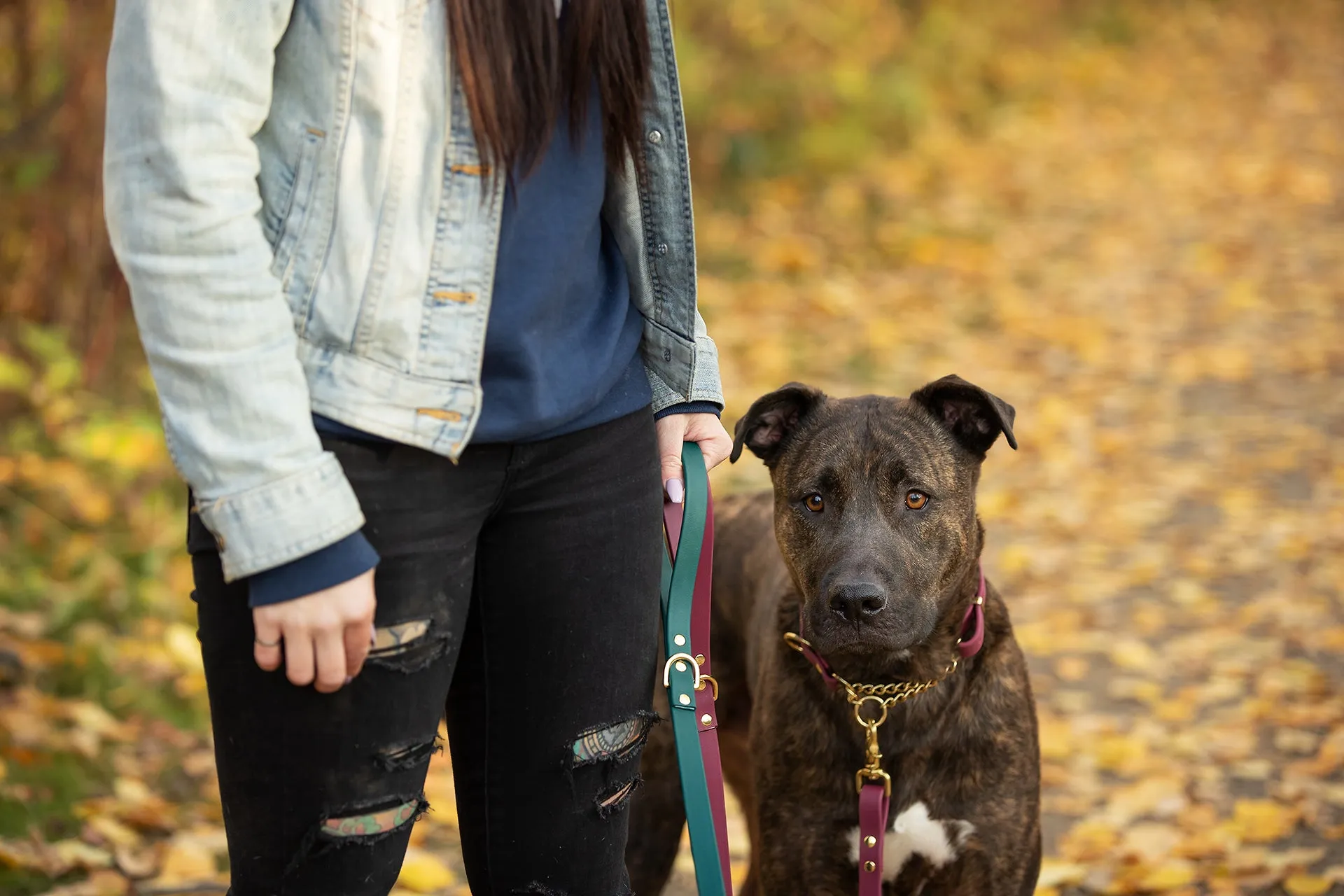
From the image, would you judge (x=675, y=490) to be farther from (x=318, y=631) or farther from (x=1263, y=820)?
(x=1263, y=820)

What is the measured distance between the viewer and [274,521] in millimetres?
1769

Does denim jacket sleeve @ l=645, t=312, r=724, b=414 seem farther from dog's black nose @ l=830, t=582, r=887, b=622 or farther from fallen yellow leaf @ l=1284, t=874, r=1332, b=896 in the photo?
fallen yellow leaf @ l=1284, t=874, r=1332, b=896

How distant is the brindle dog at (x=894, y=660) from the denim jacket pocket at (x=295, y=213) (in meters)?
1.43

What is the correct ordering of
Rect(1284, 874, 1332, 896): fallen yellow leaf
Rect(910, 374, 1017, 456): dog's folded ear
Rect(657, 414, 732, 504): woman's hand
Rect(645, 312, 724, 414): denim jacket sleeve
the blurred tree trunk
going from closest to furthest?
Rect(645, 312, 724, 414): denim jacket sleeve
Rect(657, 414, 732, 504): woman's hand
Rect(910, 374, 1017, 456): dog's folded ear
Rect(1284, 874, 1332, 896): fallen yellow leaf
the blurred tree trunk

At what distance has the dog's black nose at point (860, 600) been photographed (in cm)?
313

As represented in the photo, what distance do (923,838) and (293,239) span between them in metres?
2.14

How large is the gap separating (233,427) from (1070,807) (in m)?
3.81

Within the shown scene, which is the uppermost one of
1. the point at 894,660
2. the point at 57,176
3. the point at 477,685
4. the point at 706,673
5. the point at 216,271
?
the point at 57,176

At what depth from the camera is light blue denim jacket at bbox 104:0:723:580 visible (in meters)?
1.72

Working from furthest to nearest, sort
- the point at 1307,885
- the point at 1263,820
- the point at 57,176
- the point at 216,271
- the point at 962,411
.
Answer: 1. the point at 57,176
2. the point at 1263,820
3. the point at 1307,885
4. the point at 962,411
5. the point at 216,271

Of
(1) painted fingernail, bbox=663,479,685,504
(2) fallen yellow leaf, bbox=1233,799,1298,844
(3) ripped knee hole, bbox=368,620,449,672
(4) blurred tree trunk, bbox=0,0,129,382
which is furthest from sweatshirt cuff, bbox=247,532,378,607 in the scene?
(4) blurred tree trunk, bbox=0,0,129,382

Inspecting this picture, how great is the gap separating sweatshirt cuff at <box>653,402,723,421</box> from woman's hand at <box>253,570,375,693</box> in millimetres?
792

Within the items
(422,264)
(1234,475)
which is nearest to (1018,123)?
(1234,475)

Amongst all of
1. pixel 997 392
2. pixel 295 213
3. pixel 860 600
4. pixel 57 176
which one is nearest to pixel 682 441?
pixel 860 600
